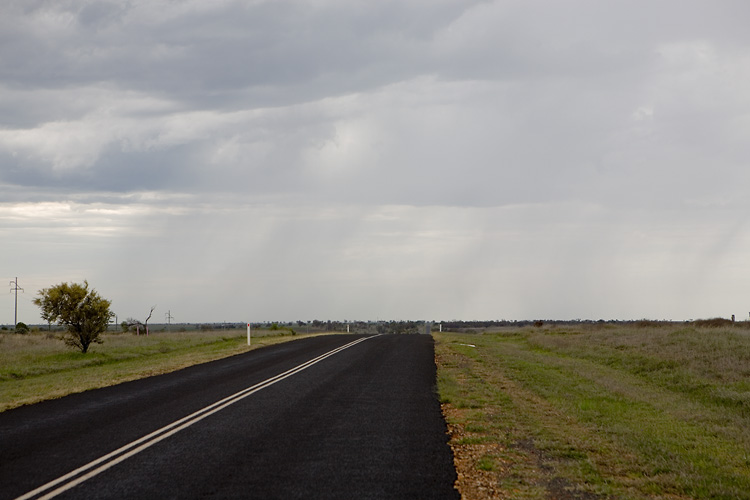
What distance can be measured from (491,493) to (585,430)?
4.67 meters

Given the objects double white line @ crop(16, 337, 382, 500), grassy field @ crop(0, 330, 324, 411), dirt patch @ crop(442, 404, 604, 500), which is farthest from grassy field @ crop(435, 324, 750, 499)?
grassy field @ crop(0, 330, 324, 411)

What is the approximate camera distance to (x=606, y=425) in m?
11.4

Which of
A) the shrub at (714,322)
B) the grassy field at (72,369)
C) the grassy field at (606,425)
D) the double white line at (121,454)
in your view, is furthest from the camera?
the shrub at (714,322)

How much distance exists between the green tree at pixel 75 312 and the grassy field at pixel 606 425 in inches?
858

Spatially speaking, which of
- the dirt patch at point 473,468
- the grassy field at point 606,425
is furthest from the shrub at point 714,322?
the dirt patch at point 473,468

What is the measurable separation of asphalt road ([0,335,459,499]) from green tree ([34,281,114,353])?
20.1 meters

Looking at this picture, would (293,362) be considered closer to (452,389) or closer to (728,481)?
(452,389)

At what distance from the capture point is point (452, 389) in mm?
15391

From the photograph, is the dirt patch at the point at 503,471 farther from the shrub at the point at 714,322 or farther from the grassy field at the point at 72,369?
the shrub at the point at 714,322

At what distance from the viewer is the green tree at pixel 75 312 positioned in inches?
1323

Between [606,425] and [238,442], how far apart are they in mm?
6984

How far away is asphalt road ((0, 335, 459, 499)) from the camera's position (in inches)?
266

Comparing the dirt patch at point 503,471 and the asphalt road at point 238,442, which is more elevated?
the asphalt road at point 238,442

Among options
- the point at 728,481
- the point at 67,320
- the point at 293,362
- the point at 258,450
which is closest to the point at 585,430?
the point at 728,481
